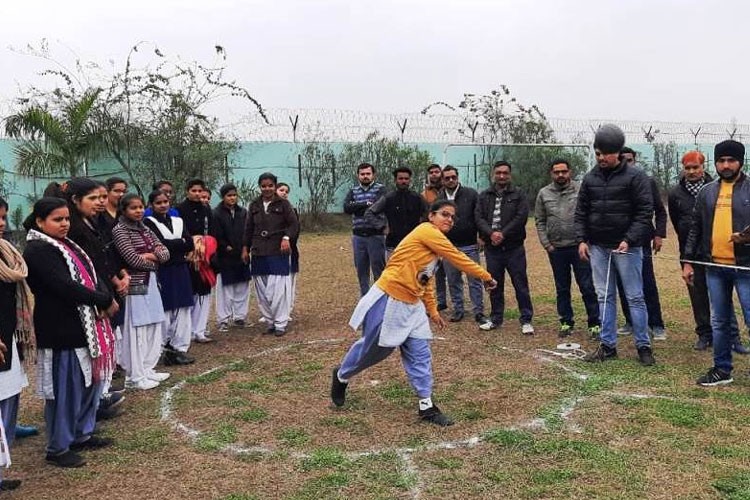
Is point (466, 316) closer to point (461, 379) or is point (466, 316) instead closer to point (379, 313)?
point (461, 379)

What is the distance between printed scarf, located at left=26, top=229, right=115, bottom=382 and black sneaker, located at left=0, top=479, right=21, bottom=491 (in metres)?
0.74

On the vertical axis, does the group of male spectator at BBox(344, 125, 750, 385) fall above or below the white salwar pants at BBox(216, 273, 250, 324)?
above

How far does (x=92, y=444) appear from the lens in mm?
4711

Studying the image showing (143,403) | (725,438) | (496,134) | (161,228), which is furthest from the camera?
(496,134)

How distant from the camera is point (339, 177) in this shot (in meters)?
20.5

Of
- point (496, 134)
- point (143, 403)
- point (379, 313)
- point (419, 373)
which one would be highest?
point (496, 134)

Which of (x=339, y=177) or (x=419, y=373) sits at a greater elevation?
(x=339, y=177)

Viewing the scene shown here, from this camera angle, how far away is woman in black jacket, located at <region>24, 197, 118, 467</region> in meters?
4.26

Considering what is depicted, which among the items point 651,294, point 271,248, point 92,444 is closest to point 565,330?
point 651,294

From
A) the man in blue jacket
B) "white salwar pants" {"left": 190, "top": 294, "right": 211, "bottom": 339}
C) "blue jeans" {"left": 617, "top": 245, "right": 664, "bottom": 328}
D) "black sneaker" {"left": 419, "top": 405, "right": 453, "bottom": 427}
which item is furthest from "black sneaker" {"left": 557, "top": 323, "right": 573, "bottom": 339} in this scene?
"white salwar pants" {"left": 190, "top": 294, "right": 211, "bottom": 339}

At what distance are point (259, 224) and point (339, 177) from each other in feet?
41.0

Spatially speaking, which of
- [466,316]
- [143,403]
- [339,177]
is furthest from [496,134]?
[143,403]

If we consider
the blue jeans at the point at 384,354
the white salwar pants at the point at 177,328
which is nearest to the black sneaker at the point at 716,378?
the blue jeans at the point at 384,354

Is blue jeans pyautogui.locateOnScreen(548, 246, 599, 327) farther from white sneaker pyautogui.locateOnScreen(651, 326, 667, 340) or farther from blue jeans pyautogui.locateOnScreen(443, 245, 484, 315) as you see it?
blue jeans pyautogui.locateOnScreen(443, 245, 484, 315)
